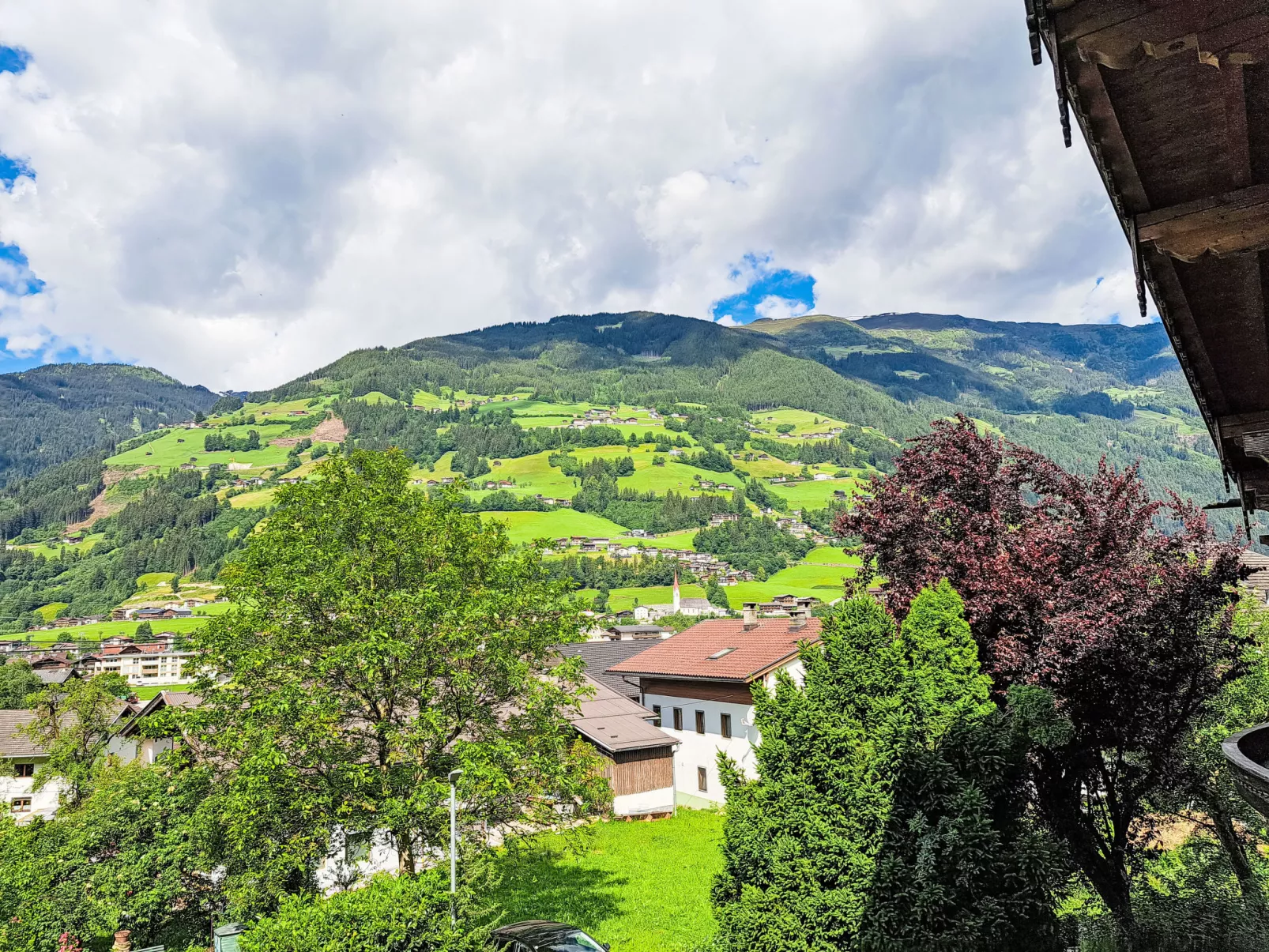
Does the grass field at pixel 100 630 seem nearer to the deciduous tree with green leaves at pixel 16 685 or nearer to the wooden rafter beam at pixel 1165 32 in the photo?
the deciduous tree with green leaves at pixel 16 685

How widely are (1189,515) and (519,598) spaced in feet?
45.5

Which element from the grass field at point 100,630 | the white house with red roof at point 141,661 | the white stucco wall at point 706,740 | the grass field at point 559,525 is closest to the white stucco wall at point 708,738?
the white stucco wall at point 706,740

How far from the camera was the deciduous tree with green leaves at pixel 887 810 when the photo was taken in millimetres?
10562

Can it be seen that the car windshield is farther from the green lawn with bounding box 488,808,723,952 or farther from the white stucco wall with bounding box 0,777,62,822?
the white stucco wall with bounding box 0,777,62,822

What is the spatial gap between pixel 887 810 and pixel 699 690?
81.5ft

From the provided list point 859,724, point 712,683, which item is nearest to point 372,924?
point 859,724

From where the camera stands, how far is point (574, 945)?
48.6 ft

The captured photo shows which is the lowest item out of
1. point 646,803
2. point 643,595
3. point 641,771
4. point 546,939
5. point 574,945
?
point 574,945

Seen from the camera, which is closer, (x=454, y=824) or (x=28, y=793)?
(x=454, y=824)

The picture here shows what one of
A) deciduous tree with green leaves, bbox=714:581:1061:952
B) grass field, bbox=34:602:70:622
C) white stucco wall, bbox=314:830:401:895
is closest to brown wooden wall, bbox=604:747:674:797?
white stucco wall, bbox=314:830:401:895

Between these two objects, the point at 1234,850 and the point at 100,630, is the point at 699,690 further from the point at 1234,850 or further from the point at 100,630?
the point at 100,630

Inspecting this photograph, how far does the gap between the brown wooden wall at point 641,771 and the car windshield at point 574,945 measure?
18.3 metres

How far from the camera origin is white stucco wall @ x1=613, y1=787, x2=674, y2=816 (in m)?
33.6

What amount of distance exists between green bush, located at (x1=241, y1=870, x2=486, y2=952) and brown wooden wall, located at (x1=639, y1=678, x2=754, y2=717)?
22.5 metres
